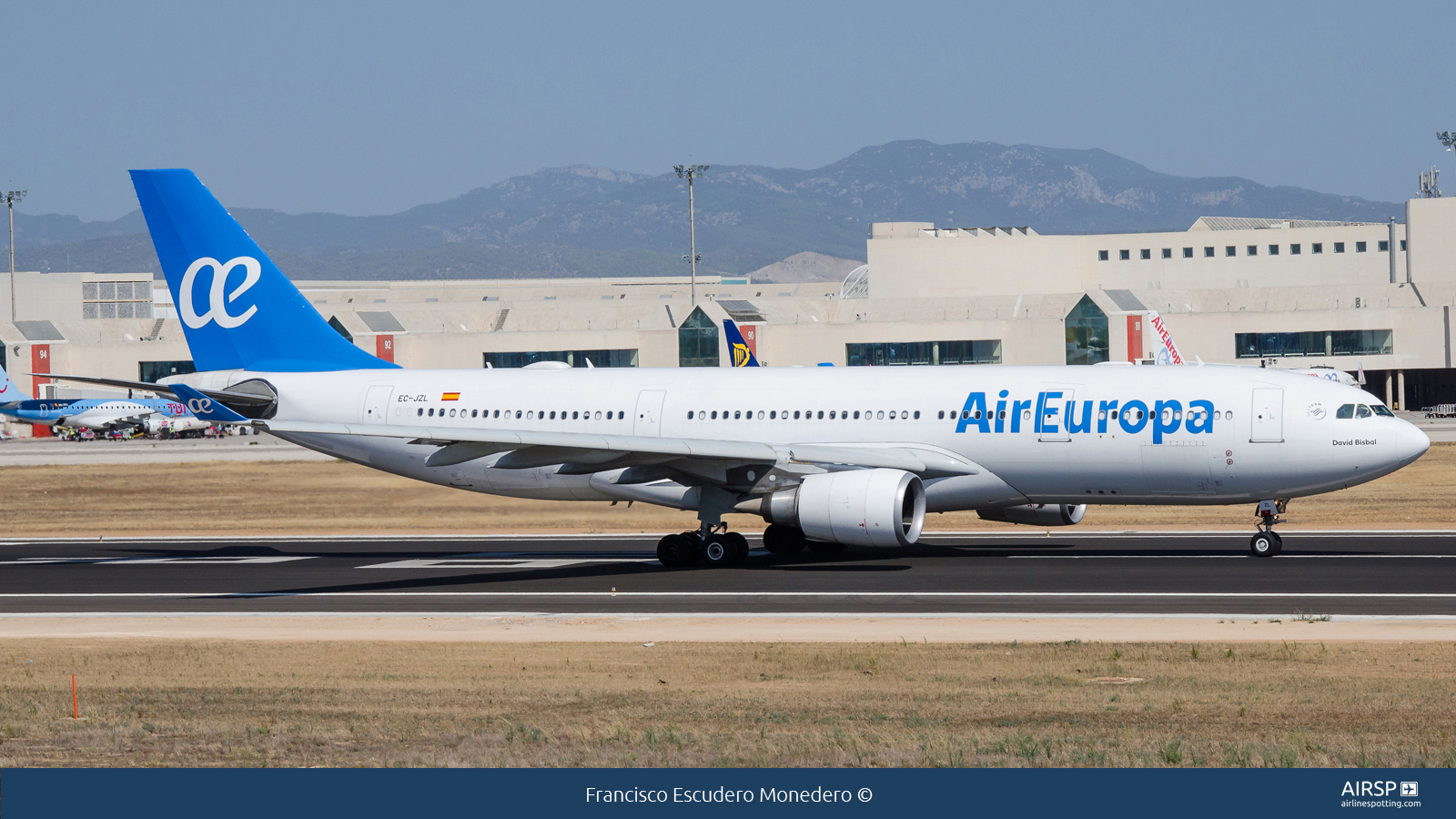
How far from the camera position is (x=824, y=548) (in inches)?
1415

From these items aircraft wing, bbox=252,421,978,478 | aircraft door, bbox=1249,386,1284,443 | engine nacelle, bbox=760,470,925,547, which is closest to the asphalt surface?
engine nacelle, bbox=760,470,925,547

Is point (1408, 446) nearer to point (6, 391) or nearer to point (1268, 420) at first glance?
point (1268, 420)

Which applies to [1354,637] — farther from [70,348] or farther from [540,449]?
[70,348]

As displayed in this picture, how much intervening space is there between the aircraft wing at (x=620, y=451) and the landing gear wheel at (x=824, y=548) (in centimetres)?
350

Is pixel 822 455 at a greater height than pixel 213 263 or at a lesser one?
lesser

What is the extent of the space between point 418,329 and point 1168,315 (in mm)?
59242

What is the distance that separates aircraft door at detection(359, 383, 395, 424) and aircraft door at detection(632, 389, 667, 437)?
6.17m

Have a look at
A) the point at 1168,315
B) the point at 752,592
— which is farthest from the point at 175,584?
the point at 1168,315

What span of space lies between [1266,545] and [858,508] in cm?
888

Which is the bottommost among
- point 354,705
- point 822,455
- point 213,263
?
point 354,705

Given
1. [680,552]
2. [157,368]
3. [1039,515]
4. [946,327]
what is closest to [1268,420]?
[1039,515]

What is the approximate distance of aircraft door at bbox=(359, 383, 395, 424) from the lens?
119 feet

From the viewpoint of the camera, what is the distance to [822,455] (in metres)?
32.2

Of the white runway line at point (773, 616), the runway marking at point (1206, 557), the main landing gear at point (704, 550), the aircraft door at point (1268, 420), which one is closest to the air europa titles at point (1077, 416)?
the aircraft door at point (1268, 420)
